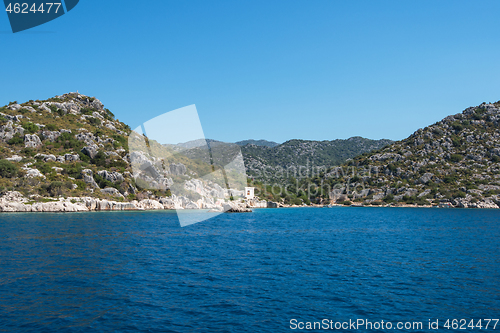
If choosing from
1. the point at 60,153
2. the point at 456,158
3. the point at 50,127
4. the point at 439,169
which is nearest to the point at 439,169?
the point at 439,169

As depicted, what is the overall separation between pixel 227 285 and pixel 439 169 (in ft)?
546

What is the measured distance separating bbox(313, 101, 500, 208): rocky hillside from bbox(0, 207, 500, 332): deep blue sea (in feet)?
392

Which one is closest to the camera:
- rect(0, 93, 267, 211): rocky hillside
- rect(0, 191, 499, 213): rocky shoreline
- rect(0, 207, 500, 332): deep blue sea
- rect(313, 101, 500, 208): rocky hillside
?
rect(0, 207, 500, 332): deep blue sea

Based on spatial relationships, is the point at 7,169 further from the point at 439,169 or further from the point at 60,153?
the point at 439,169

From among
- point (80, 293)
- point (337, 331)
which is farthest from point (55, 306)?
point (337, 331)

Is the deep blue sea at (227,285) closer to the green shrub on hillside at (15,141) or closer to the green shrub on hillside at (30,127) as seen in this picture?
the green shrub on hillside at (15,141)

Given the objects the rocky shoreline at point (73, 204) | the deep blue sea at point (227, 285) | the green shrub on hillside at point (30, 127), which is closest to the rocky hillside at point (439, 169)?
the rocky shoreline at point (73, 204)

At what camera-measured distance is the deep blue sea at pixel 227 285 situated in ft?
53.0

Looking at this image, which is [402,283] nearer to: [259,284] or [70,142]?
[259,284]

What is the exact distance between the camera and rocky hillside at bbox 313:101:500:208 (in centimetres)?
14168

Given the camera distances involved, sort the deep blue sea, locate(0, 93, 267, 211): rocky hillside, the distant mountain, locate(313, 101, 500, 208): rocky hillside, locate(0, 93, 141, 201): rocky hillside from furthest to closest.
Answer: locate(313, 101, 500, 208): rocky hillside
the distant mountain
locate(0, 93, 141, 201): rocky hillside
locate(0, 93, 267, 211): rocky hillside
the deep blue sea

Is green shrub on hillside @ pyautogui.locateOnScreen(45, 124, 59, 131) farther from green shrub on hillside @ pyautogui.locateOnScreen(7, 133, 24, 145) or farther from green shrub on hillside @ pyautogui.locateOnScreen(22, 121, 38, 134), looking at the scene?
green shrub on hillside @ pyautogui.locateOnScreen(7, 133, 24, 145)

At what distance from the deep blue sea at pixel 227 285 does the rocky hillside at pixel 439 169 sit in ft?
392

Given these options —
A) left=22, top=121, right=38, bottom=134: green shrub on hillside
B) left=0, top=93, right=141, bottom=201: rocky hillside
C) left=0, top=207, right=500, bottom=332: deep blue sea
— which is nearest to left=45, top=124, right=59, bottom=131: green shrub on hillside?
left=0, top=93, right=141, bottom=201: rocky hillside
